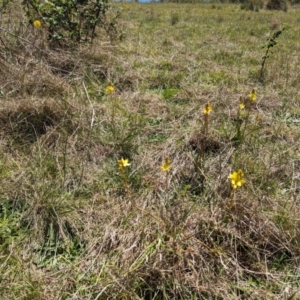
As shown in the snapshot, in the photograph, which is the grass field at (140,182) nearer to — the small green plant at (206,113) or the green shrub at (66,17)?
the small green plant at (206,113)

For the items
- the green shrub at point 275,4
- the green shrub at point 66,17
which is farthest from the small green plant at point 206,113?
the green shrub at point 275,4

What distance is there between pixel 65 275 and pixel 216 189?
923 millimetres

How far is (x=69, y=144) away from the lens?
240 centimetres

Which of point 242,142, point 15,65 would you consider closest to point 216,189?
point 242,142

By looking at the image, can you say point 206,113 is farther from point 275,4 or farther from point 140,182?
point 275,4

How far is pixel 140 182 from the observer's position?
2088mm

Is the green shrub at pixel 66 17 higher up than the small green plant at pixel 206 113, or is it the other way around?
the green shrub at pixel 66 17

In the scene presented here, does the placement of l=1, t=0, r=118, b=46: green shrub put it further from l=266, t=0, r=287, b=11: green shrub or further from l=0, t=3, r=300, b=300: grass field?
l=266, t=0, r=287, b=11: green shrub

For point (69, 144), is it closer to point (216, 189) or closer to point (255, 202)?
point (216, 189)

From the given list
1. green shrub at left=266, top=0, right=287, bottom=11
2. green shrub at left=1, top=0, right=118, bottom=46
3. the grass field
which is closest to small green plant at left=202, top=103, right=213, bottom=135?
the grass field

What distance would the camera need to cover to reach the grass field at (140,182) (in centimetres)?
153

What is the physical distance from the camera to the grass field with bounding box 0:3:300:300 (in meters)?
1.53

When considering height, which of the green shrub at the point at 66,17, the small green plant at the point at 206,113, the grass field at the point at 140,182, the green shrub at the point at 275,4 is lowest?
the grass field at the point at 140,182

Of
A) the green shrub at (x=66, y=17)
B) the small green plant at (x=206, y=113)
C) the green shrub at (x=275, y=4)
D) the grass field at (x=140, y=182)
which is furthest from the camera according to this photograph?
the green shrub at (x=275, y=4)
